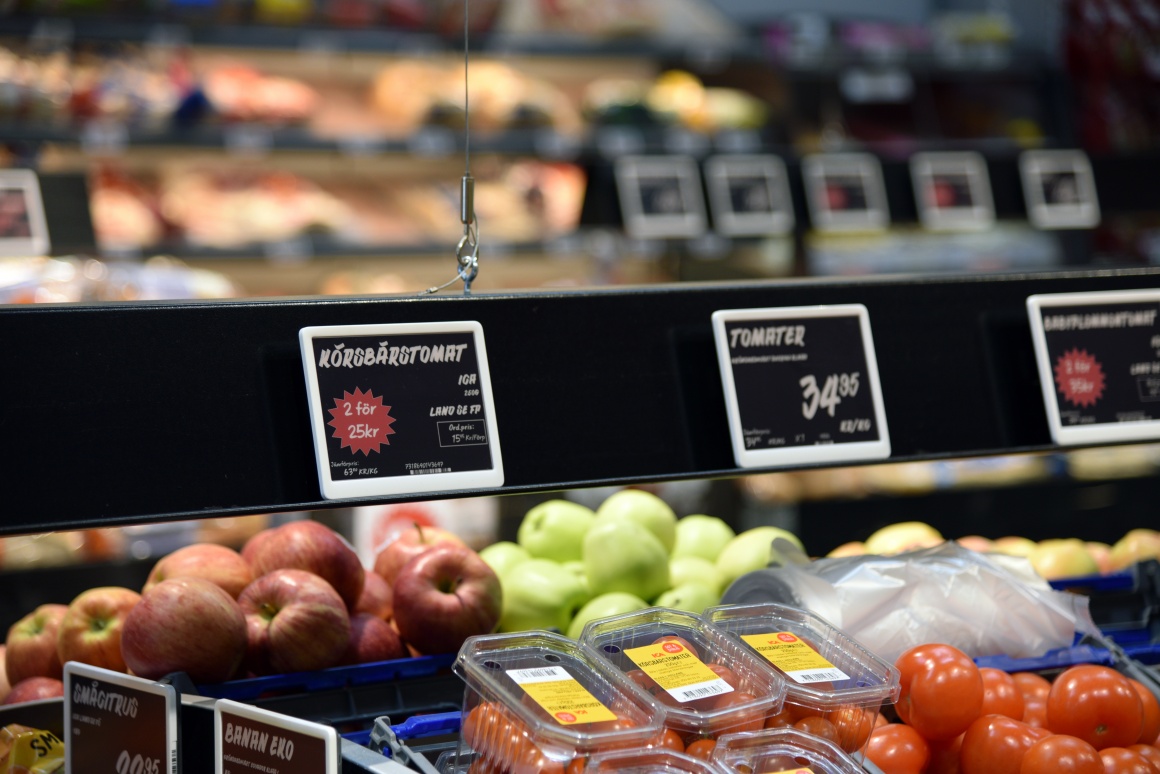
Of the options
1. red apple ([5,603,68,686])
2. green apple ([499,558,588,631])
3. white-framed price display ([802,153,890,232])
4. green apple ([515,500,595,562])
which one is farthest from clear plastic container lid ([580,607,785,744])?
white-framed price display ([802,153,890,232])

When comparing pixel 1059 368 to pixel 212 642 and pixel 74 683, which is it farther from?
pixel 74 683

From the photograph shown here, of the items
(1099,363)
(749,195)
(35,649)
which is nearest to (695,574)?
(1099,363)

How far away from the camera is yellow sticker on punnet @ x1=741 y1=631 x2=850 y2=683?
1228 millimetres

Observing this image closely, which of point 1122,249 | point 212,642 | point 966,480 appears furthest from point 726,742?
point 1122,249

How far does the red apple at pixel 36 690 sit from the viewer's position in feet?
4.63

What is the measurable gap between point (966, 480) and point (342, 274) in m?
2.64

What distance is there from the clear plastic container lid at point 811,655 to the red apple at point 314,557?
18.6 inches

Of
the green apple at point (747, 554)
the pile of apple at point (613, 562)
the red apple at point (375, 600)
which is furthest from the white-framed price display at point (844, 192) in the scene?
the red apple at point (375, 600)

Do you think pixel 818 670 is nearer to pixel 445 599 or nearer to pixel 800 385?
A: pixel 800 385

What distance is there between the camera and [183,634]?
1321 millimetres

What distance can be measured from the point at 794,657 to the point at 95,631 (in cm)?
81

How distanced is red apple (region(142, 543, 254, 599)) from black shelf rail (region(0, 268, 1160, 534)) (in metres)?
0.34

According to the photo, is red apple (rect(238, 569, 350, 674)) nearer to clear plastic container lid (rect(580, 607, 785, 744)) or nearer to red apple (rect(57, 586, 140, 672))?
red apple (rect(57, 586, 140, 672))

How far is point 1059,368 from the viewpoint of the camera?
149cm
